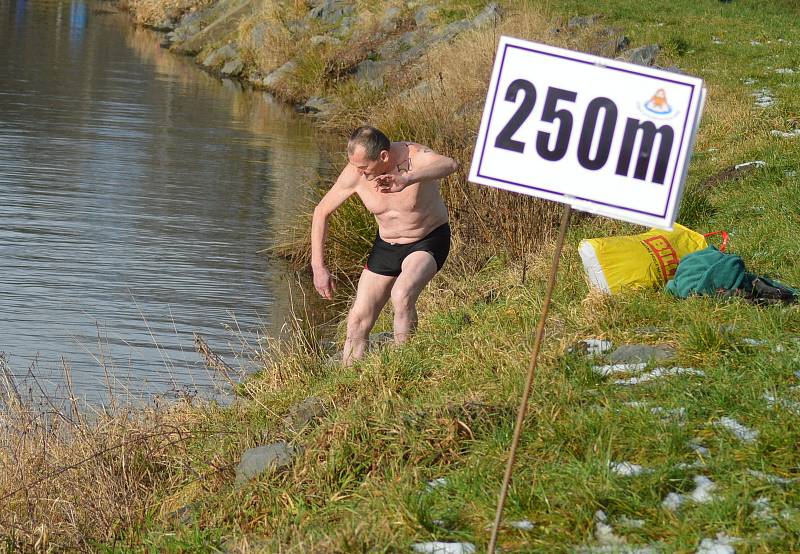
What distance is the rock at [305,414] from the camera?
20.6 feet

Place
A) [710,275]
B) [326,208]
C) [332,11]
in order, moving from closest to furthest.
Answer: [710,275]
[326,208]
[332,11]

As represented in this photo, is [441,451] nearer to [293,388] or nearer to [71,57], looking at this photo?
[293,388]

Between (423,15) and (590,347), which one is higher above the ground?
(423,15)

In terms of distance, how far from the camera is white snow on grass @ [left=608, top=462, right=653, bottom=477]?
4.85 metres

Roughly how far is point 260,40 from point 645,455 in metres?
30.8

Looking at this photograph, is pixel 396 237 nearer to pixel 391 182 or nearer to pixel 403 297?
pixel 403 297

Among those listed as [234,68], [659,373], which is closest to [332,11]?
[234,68]

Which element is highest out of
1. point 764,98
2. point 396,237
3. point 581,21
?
point 581,21

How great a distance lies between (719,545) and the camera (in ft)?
14.1

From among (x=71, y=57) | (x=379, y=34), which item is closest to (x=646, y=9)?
(x=379, y=34)

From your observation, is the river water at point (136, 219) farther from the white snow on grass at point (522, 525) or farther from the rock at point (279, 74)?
the white snow on grass at point (522, 525)

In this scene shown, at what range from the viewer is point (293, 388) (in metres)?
7.50

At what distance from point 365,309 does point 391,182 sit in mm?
1069

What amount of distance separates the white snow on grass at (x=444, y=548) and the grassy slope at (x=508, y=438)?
0.06 metres
